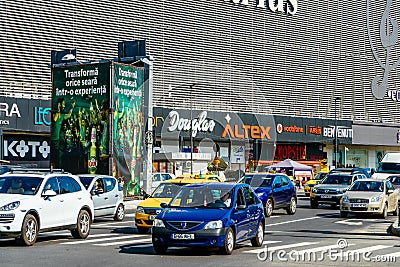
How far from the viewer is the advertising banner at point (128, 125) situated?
34375 mm

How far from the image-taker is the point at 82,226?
63.8ft

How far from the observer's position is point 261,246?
17594 mm

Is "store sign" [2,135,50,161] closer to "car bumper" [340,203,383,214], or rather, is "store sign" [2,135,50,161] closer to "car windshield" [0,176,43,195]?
"car bumper" [340,203,383,214]

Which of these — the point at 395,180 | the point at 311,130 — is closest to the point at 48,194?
the point at 395,180

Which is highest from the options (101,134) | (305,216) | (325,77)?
(325,77)

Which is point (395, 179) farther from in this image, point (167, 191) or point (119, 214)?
point (167, 191)

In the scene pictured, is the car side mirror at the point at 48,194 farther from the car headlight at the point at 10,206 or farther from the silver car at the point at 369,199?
the silver car at the point at 369,199

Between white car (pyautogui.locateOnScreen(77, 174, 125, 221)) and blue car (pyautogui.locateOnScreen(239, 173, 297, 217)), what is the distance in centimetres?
530

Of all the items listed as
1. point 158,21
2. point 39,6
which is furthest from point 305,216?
point 158,21

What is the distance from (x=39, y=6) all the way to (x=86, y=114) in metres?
33.3

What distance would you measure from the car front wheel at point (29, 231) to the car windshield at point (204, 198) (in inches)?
124

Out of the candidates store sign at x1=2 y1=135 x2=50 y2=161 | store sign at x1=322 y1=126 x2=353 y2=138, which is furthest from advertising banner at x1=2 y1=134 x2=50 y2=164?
store sign at x1=322 y1=126 x2=353 y2=138

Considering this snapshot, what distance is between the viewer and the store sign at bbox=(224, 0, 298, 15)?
83.8 m

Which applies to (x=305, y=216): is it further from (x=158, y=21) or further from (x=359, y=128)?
(x=359, y=128)
